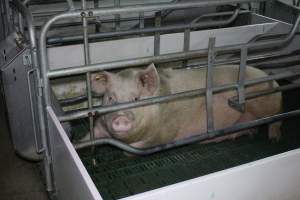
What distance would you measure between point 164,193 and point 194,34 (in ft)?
7.37

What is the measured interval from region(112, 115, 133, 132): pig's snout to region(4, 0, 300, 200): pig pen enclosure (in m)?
0.19

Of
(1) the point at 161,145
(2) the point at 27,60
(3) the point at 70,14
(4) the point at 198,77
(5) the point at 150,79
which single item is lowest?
(1) the point at 161,145

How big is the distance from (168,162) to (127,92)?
1.95 ft

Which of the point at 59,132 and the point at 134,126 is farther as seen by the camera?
the point at 134,126

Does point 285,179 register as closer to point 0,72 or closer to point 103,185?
point 103,185

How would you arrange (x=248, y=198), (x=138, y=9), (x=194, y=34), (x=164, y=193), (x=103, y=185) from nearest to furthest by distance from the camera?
(x=164, y=193) < (x=248, y=198) < (x=138, y=9) < (x=103, y=185) < (x=194, y=34)

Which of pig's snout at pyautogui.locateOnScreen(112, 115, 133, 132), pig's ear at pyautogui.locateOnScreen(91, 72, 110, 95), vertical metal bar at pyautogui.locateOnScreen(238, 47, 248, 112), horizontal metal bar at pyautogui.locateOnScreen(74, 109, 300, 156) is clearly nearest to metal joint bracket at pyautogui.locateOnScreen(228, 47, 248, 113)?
vertical metal bar at pyautogui.locateOnScreen(238, 47, 248, 112)

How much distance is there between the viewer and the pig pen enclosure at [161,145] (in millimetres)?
1484

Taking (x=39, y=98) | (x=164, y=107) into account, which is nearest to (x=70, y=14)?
(x=39, y=98)

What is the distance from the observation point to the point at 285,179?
1.59m

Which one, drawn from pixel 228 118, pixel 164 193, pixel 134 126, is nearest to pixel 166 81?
pixel 134 126

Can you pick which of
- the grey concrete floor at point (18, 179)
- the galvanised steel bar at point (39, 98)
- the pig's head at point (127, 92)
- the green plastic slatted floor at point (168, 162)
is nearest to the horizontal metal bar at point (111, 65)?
the galvanised steel bar at point (39, 98)

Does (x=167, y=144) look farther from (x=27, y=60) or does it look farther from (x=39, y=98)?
(x=27, y=60)

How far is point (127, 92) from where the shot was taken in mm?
2324
